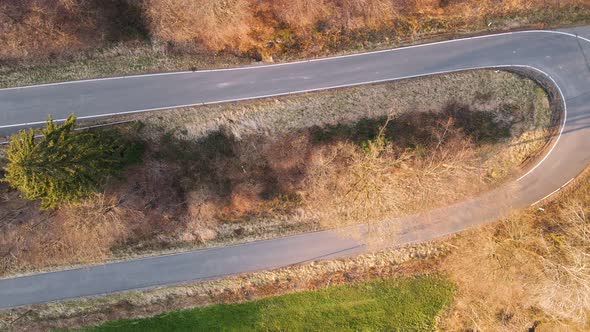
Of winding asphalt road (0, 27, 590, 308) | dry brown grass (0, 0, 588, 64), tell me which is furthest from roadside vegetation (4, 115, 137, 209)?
dry brown grass (0, 0, 588, 64)

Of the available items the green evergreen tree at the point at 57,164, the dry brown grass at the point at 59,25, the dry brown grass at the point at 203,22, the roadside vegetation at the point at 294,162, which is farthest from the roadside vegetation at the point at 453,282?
the dry brown grass at the point at 59,25

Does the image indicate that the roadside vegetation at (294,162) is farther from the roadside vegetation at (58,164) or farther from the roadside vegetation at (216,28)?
the roadside vegetation at (216,28)

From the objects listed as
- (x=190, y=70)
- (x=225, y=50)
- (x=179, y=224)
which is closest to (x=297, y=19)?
(x=225, y=50)

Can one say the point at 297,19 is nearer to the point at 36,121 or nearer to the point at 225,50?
the point at 225,50

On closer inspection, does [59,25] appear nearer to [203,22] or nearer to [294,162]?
[203,22]

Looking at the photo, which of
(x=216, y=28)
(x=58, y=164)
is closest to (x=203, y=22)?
(x=216, y=28)

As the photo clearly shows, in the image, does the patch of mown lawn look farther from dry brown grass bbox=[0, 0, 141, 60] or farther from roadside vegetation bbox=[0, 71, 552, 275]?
dry brown grass bbox=[0, 0, 141, 60]
